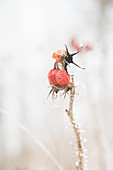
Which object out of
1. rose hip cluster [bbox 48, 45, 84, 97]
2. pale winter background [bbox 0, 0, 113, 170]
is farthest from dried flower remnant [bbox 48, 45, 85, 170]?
pale winter background [bbox 0, 0, 113, 170]

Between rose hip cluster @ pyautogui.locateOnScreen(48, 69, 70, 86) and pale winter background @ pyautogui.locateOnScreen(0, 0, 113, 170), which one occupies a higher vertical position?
pale winter background @ pyautogui.locateOnScreen(0, 0, 113, 170)

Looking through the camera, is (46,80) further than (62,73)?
Yes

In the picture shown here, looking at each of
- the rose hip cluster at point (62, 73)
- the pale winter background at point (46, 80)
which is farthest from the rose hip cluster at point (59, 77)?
the pale winter background at point (46, 80)

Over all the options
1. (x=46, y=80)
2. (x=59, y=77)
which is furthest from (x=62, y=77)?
(x=46, y=80)

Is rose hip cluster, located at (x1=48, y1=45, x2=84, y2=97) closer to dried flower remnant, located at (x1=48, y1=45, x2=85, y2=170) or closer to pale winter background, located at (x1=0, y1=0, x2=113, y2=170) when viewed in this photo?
dried flower remnant, located at (x1=48, y1=45, x2=85, y2=170)

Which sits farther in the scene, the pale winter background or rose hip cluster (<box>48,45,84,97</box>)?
the pale winter background

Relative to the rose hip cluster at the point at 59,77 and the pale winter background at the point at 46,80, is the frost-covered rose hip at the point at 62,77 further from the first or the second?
the pale winter background at the point at 46,80

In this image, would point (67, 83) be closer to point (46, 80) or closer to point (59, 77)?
point (59, 77)
